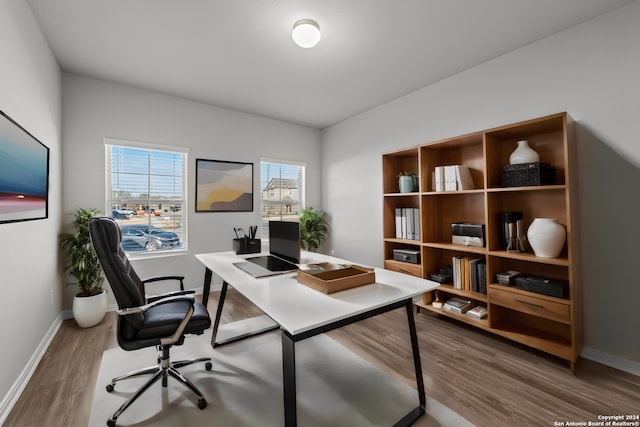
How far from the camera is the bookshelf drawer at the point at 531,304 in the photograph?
2084 millimetres

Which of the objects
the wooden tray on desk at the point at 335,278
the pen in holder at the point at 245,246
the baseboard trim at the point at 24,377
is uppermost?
the pen in holder at the point at 245,246

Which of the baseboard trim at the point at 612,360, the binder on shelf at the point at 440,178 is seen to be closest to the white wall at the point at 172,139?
the binder on shelf at the point at 440,178

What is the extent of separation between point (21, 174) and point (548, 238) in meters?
3.87

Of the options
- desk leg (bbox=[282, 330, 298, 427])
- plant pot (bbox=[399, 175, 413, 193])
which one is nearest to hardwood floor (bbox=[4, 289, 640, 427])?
desk leg (bbox=[282, 330, 298, 427])

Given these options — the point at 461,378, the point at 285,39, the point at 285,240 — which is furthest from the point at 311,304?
the point at 285,39

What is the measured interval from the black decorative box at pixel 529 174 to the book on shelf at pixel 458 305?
1266 millimetres

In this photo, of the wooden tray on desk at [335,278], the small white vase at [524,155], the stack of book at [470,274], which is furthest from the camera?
the stack of book at [470,274]

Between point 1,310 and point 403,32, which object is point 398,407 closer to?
point 1,310

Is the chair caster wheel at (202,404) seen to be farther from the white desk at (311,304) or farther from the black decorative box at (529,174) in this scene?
the black decorative box at (529,174)

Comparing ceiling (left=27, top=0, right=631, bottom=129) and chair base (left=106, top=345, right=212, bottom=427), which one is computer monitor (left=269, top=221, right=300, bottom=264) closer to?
chair base (left=106, top=345, right=212, bottom=427)

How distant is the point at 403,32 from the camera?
7.89 ft

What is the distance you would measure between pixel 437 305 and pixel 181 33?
3638 mm

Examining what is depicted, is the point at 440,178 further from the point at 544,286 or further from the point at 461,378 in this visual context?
the point at 461,378

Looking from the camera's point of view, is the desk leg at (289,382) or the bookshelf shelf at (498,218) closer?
the desk leg at (289,382)
